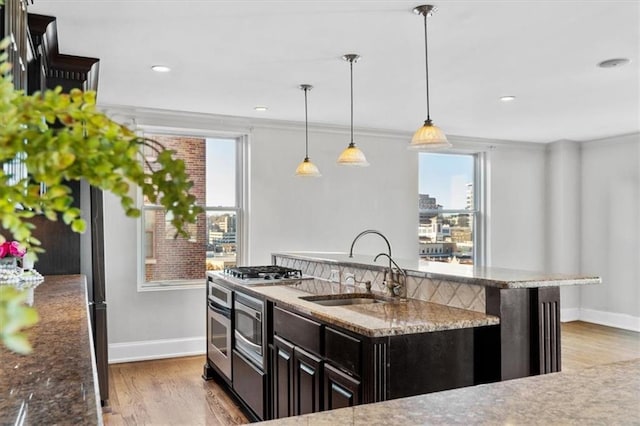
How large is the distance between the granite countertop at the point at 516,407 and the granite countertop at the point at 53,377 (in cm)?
38

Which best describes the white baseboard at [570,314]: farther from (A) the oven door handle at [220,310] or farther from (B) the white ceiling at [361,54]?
(A) the oven door handle at [220,310]

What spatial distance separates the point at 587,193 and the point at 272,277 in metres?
5.14

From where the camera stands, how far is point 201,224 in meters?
5.53

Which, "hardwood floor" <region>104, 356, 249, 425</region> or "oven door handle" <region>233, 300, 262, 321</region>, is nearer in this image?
"oven door handle" <region>233, 300, 262, 321</region>

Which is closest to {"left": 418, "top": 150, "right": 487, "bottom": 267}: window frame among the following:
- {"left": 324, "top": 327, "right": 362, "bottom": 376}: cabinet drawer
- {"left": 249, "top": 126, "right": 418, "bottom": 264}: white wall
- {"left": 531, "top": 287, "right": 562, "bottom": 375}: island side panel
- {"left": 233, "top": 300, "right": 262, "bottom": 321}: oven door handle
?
{"left": 249, "top": 126, "right": 418, "bottom": 264}: white wall

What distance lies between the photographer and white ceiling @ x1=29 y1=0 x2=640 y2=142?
2.77 meters

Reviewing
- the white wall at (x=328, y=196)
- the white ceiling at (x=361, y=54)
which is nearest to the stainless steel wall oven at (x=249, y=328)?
the white ceiling at (x=361, y=54)

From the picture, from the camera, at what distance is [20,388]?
1125mm

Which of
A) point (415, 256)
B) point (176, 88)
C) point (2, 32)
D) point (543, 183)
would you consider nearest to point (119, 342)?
point (176, 88)

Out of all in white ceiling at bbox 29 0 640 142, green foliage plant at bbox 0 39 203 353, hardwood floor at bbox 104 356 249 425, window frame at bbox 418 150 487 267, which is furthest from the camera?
window frame at bbox 418 150 487 267

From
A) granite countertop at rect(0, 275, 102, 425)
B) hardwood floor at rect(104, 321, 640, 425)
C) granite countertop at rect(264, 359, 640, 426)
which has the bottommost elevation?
hardwood floor at rect(104, 321, 640, 425)

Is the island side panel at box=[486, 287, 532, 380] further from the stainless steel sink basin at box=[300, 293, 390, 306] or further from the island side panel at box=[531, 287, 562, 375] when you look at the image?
the stainless steel sink basin at box=[300, 293, 390, 306]

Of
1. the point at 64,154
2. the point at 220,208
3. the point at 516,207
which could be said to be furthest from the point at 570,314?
the point at 64,154

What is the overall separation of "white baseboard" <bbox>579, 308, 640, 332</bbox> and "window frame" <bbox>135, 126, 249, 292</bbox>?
15.4ft
